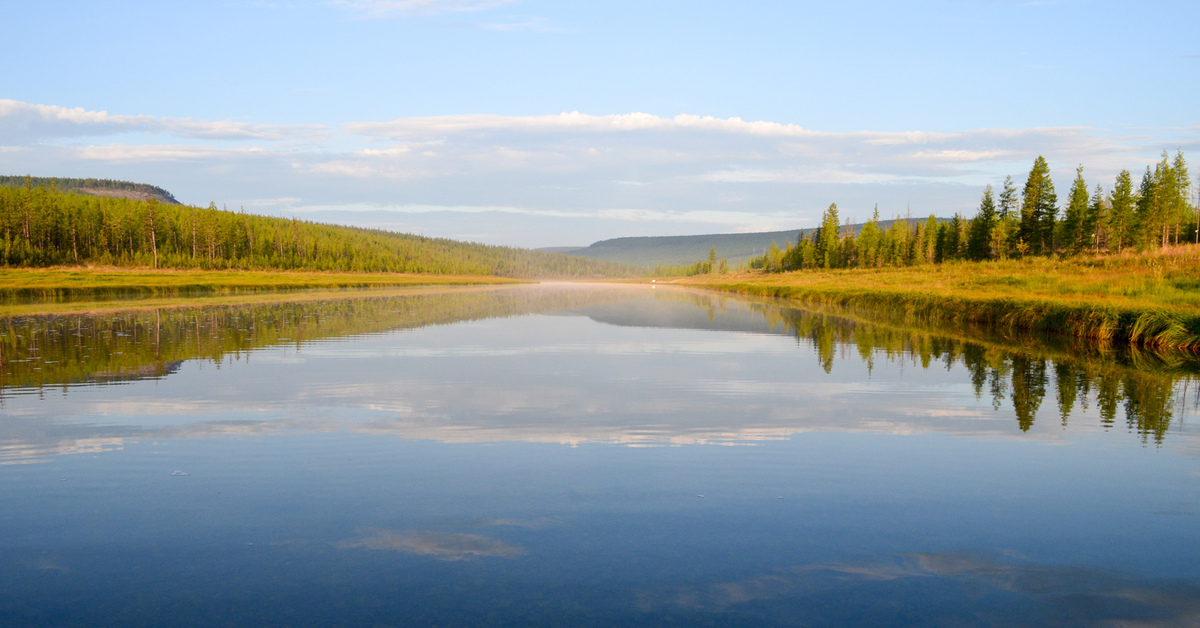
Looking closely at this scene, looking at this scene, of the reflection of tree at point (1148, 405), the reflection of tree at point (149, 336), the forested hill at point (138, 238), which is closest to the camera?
the reflection of tree at point (1148, 405)

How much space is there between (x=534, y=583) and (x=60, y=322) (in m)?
31.3

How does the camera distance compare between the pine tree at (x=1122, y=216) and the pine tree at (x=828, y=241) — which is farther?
the pine tree at (x=828, y=241)

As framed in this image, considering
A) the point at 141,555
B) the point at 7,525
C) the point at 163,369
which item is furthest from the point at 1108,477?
the point at 163,369

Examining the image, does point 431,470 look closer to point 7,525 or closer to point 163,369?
point 7,525

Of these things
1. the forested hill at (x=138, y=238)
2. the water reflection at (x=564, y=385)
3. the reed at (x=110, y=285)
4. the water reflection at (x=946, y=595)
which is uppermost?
the forested hill at (x=138, y=238)

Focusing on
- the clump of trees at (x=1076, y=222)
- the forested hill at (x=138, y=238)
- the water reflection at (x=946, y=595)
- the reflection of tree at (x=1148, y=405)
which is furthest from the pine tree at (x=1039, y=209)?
the forested hill at (x=138, y=238)

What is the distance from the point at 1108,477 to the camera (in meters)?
7.84

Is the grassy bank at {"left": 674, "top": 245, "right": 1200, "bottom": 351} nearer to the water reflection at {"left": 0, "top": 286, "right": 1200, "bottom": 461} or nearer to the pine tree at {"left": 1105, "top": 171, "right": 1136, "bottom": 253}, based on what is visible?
the water reflection at {"left": 0, "top": 286, "right": 1200, "bottom": 461}

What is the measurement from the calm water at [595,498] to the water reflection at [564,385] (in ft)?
0.38

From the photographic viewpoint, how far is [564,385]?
1409 centimetres

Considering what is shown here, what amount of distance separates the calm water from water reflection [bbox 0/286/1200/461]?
4.5 inches

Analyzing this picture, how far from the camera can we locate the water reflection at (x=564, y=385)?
1022 centimetres

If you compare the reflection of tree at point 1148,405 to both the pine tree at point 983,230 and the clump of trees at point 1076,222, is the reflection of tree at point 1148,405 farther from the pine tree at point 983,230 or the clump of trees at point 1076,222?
the pine tree at point 983,230

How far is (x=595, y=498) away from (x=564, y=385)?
23.6 ft
